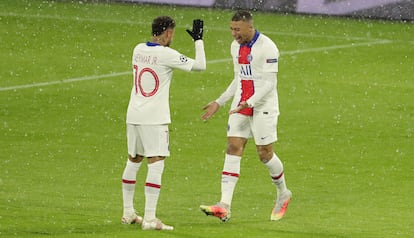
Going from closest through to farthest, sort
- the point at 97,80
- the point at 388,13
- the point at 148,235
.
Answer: the point at 148,235, the point at 97,80, the point at 388,13

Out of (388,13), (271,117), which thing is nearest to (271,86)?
(271,117)

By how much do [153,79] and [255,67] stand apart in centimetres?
141

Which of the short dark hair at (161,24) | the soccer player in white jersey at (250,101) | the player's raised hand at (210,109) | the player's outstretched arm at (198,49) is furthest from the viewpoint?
the soccer player in white jersey at (250,101)

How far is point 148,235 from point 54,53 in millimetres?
15240

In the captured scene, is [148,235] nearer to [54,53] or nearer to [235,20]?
[235,20]

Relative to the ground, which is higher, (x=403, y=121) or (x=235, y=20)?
(x=235, y=20)

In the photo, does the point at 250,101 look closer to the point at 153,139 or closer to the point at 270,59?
the point at 270,59

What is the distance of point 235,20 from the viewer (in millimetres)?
16703

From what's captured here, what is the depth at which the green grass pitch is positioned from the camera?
1723 cm

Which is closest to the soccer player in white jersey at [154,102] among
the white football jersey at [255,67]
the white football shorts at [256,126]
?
the white football jersey at [255,67]

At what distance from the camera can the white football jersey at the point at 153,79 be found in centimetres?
1599

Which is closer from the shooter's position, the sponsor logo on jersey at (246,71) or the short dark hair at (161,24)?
the short dark hair at (161,24)

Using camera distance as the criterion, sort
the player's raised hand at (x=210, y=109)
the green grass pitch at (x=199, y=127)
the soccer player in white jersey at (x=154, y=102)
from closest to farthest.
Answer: the soccer player in white jersey at (x=154, y=102) < the player's raised hand at (x=210, y=109) < the green grass pitch at (x=199, y=127)

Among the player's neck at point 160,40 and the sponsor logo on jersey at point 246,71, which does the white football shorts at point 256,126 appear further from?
the player's neck at point 160,40
